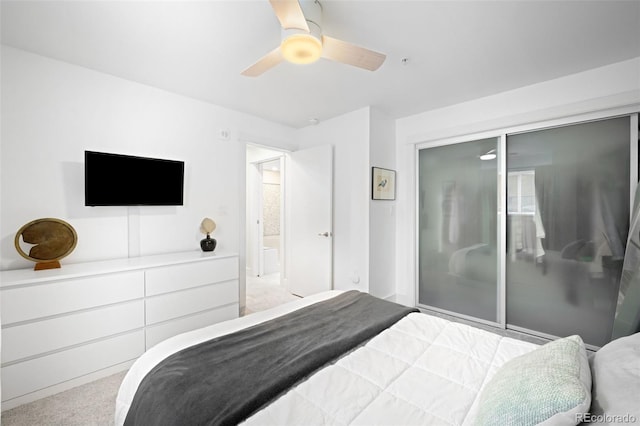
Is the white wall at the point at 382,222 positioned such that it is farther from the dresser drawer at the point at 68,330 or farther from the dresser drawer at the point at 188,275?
the dresser drawer at the point at 68,330

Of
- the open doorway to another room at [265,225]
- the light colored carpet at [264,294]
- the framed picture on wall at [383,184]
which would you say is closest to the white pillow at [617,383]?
the framed picture on wall at [383,184]

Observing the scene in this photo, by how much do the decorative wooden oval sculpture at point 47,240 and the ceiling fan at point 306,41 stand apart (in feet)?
6.59

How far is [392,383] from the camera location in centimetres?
112

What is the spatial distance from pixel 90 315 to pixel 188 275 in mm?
734

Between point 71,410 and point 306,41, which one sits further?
point 71,410

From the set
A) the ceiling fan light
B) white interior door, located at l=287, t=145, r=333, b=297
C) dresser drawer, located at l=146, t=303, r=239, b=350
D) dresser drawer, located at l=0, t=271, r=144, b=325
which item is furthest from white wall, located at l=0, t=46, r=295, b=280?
the ceiling fan light

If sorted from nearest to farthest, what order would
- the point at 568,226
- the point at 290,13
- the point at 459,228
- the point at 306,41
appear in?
the point at 290,13, the point at 306,41, the point at 568,226, the point at 459,228

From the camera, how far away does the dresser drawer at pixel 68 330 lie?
1.79 meters

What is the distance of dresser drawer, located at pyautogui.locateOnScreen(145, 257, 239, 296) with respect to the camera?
7.75 ft

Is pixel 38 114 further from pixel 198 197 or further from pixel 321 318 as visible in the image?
pixel 321 318

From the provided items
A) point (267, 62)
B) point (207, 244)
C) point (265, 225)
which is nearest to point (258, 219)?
point (265, 225)

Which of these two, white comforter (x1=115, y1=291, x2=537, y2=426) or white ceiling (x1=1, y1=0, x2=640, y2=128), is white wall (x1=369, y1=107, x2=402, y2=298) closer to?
white ceiling (x1=1, y1=0, x2=640, y2=128)

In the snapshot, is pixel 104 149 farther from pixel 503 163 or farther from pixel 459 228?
pixel 503 163

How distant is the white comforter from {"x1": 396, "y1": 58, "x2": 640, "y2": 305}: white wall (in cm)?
214
